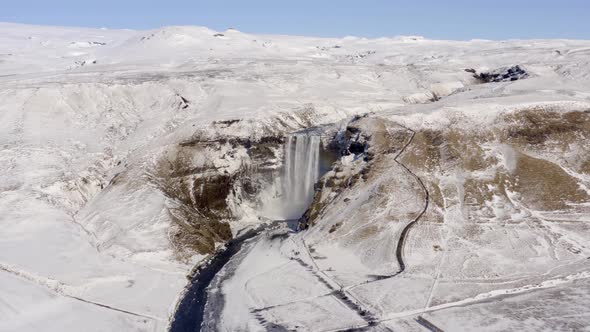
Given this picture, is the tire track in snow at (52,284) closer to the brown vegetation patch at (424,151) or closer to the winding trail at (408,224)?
the winding trail at (408,224)

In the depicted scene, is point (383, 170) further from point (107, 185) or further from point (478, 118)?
point (107, 185)

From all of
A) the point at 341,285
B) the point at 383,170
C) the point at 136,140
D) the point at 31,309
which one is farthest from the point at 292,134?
the point at 31,309

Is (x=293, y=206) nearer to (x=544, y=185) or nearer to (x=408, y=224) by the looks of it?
(x=408, y=224)

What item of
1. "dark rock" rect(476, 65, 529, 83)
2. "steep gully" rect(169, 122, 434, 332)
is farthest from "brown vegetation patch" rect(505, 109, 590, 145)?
"dark rock" rect(476, 65, 529, 83)

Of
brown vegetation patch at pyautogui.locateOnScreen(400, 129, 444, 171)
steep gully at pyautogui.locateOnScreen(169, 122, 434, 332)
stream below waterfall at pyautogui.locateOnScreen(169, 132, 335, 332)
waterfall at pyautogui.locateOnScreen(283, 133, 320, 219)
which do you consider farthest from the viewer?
waterfall at pyautogui.locateOnScreen(283, 133, 320, 219)

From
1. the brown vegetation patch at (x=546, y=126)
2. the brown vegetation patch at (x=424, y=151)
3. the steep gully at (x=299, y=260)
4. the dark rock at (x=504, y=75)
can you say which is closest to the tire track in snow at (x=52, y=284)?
the steep gully at (x=299, y=260)

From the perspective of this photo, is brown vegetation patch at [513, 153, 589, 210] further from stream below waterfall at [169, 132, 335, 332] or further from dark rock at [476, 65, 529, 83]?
dark rock at [476, 65, 529, 83]
